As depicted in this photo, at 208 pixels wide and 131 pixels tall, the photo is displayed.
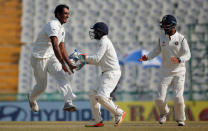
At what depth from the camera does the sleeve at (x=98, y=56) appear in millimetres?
6820

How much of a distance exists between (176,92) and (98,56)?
1649 mm

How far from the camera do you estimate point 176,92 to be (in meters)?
7.61

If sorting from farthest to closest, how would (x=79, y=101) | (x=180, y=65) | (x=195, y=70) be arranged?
1. (x=195, y=70)
2. (x=79, y=101)
3. (x=180, y=65)

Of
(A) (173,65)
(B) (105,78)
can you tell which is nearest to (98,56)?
(B) (105,78)

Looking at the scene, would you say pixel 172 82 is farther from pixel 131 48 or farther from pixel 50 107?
pixel 131 48

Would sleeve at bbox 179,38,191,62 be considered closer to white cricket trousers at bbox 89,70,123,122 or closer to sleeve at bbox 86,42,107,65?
white cricket trousers at bbox 89,70,123,122

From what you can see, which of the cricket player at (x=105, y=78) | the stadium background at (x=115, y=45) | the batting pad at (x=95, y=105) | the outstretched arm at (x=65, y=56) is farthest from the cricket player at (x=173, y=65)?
the stadium background at (x=115, y=45)

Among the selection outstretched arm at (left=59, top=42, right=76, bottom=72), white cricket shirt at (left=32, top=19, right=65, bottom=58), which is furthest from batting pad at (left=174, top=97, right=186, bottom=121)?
white cricket shirt at (left=32, top=19, right=65, bottom=58)

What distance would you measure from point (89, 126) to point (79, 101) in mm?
5774

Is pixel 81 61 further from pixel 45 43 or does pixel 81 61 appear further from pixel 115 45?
pixel 115 45

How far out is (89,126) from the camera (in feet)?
23.3

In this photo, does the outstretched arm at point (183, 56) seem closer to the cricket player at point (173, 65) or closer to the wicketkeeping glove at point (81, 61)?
the cricket player at point (173, 65)

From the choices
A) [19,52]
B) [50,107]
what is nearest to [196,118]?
[50,107]

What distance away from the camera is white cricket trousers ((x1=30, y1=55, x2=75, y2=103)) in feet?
23.2
